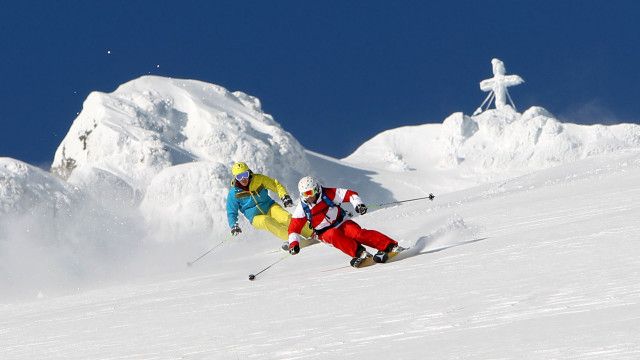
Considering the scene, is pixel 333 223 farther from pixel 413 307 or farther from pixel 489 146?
pixel 489 146

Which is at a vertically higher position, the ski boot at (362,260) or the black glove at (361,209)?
the black glove at (361,209)

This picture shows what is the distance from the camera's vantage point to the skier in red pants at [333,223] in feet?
34.0

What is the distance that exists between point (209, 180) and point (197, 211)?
2.59 metres

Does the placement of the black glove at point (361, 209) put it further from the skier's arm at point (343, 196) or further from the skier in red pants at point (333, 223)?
the skier's arm at point (343, 196)

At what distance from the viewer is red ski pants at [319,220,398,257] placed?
10.3m

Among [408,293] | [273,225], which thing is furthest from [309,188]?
[273,225]

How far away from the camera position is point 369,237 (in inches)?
408

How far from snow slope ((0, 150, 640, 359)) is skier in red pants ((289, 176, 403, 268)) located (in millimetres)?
299

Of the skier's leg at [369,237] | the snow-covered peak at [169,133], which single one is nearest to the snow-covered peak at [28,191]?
the snow-covered peak at [169,133]

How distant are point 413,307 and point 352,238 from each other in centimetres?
467

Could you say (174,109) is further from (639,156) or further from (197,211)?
(639,156)

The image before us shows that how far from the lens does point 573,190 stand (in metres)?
16.1

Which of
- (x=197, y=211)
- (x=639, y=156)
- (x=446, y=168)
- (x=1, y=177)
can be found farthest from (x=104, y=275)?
(x=446, y=168)

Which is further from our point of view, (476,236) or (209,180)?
(209,180)
